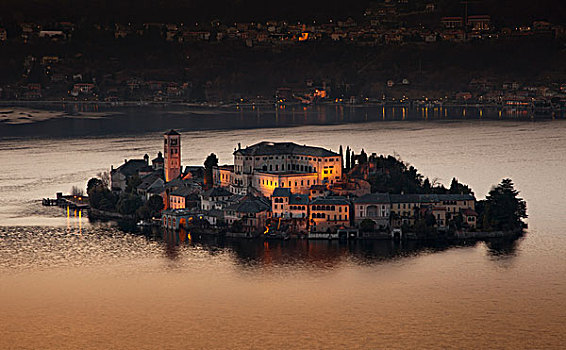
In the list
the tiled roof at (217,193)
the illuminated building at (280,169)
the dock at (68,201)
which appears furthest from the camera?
the dock at (68,201)

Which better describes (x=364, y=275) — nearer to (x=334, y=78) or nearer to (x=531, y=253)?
(x=531, y=253)

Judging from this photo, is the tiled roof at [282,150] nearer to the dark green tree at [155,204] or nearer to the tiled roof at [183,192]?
the tiled roof at [183,192]

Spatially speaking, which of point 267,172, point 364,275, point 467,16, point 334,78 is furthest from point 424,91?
point 364,275

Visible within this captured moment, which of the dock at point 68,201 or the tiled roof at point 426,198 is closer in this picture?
Result: the tiled roof at point 426,198

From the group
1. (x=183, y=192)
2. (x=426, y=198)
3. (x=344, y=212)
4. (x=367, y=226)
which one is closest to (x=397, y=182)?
(x=426, y=198)

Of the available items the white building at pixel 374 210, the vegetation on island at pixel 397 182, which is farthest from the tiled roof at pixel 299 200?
the vegetation on island at pixel 397 182

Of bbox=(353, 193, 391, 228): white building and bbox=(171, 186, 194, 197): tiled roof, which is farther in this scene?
bbox=(171, 186, 194, 197): tiled roof

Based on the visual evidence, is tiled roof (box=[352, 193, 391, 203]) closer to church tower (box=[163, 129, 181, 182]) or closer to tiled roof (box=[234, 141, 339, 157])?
tiled roof (box=[234, 141, 339, 157])

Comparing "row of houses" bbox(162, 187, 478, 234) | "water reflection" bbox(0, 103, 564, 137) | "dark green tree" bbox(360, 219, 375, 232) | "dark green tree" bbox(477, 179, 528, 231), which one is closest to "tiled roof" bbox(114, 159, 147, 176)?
"row of houses" bbox(162, 187, 478, 234)
